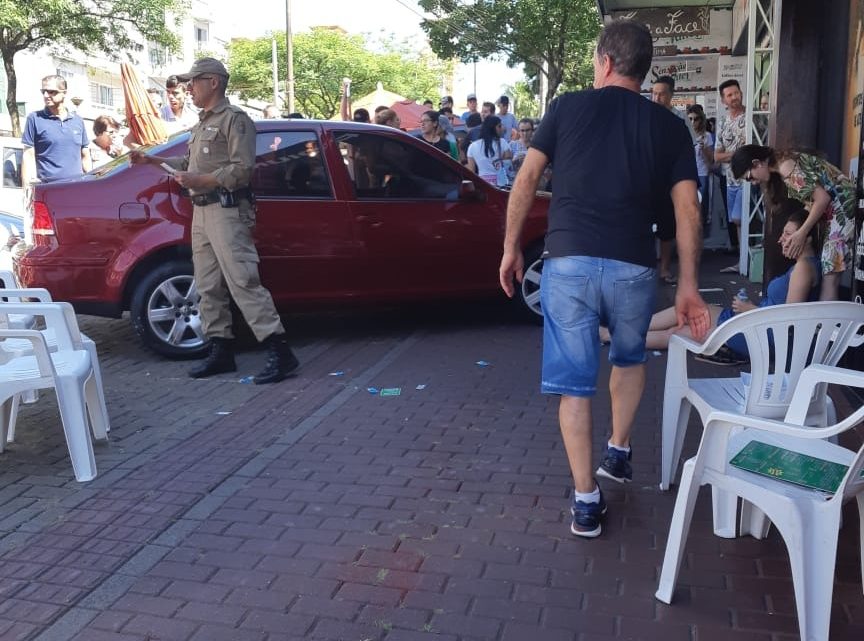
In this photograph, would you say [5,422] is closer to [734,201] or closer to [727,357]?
[727,357]

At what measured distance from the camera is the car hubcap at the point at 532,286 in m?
7.88

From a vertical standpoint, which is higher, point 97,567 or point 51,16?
point 51,16

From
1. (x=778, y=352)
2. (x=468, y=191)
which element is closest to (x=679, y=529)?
(x=778, y=352)

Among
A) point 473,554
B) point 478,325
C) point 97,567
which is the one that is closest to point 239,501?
point 97,567

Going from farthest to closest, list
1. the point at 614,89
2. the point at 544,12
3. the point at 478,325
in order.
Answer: the point at 544,12 < the point at 478,325 < the point at 614,89

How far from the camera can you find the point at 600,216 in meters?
3.57

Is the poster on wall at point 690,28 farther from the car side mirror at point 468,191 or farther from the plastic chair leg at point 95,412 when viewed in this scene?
the plastic chair leg at point 95,412

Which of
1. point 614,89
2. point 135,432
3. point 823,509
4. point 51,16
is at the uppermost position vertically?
point 51,16

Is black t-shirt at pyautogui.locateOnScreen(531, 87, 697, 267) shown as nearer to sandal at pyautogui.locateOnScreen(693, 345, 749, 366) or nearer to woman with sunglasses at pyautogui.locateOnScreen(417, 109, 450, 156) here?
sandal at pyautogui.locateOnScreen(693, 345, 749, 366)

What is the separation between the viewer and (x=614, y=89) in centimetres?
356

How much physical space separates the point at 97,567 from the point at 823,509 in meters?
2.65

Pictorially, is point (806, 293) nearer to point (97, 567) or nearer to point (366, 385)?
point (366, 385)

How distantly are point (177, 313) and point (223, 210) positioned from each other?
3.74ft

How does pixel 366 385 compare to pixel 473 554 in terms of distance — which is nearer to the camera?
pixel 473 554
